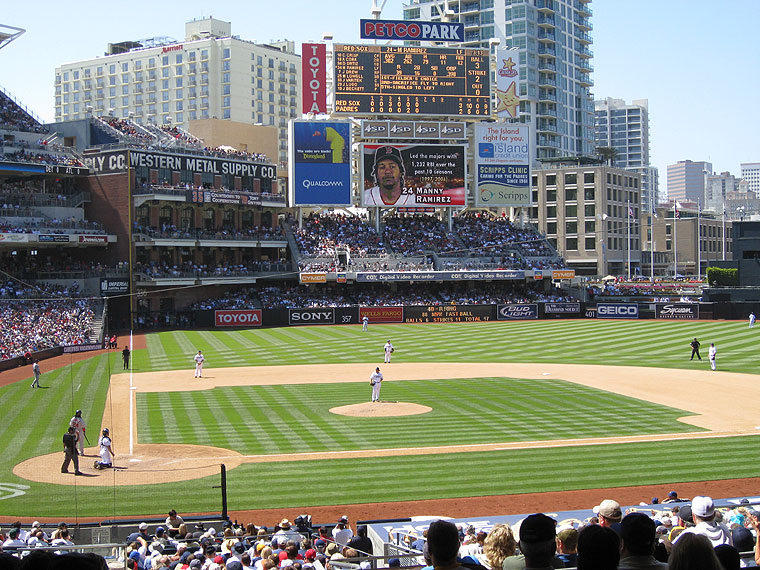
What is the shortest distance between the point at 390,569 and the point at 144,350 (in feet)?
162

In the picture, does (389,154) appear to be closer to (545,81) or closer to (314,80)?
(314,80)

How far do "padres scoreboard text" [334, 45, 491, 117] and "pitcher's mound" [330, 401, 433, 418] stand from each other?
50367mm

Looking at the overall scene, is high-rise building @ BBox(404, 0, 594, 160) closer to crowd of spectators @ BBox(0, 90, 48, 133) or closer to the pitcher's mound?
crowd of spectators @ BBox(0, 90, 48, 133)

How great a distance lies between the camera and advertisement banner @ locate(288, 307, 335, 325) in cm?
7069

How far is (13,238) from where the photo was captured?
Result: 60844 mm

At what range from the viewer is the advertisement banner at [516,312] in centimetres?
7375

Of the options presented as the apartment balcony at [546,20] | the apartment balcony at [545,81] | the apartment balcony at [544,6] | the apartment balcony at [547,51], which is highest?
the apartment balcony at [544,6]

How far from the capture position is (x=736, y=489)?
65.3 feet

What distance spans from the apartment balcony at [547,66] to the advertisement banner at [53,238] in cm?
9183

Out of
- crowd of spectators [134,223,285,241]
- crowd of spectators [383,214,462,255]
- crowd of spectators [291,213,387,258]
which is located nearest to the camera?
crowd of spectators [134,223,285,241]

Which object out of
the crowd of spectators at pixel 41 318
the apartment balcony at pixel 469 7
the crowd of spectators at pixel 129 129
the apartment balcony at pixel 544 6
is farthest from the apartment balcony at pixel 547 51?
the crowd of spectators at pixel 41 318

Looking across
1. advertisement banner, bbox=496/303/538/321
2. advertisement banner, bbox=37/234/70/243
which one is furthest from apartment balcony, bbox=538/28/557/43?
advertisement banner, bbox=37/234/70/243

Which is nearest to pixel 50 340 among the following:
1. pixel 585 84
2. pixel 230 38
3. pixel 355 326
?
pixel 355 326

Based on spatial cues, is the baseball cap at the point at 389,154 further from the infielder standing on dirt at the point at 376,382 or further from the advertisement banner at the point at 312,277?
the infielder standing on dirt at the point at 376,382
